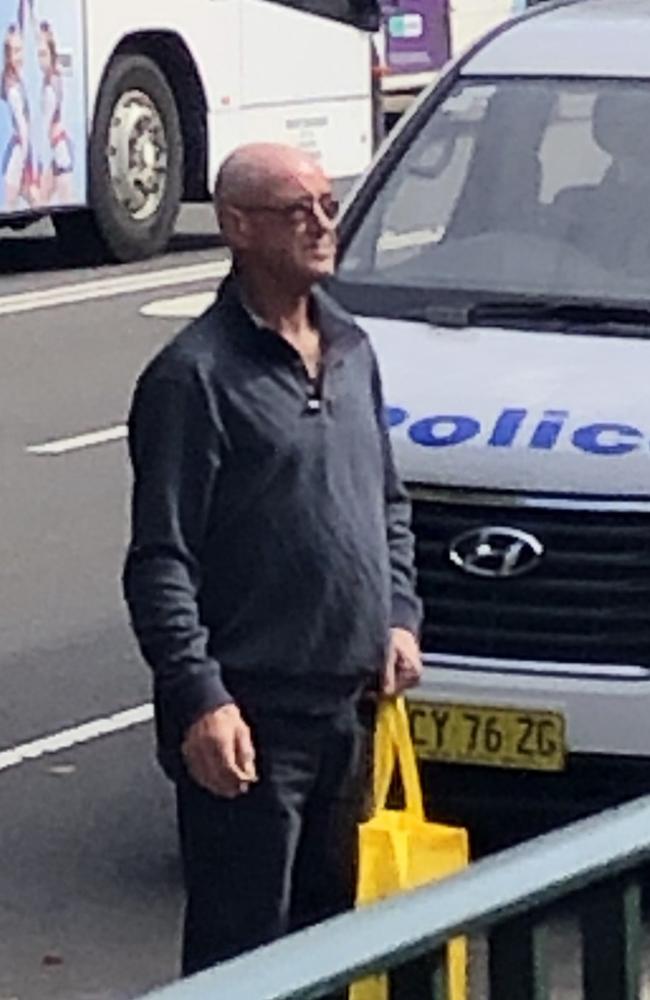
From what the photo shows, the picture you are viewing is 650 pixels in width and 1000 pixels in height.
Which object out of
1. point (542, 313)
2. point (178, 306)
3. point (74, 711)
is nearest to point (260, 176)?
point (542, 313)

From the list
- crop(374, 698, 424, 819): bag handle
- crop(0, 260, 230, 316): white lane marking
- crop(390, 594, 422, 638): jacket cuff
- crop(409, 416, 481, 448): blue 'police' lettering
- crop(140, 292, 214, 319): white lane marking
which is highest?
crop(390, 594, 422, 638): jacket cuff

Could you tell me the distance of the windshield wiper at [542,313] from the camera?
7531 mm

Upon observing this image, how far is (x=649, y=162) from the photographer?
8023 mm

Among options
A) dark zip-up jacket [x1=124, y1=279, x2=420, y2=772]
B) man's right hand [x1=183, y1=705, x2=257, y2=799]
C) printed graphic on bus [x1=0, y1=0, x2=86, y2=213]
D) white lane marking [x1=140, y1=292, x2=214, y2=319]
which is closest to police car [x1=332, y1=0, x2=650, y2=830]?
dark zip-up jacket [x1=124, y1=279, x2=420, y2=772]

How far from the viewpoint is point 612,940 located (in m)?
3.49

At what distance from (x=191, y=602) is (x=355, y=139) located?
50.3 ft

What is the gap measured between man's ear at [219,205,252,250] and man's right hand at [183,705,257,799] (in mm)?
691

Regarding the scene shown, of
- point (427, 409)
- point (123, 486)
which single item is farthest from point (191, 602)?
point (123, 486)

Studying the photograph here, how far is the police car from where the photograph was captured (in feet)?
22.4

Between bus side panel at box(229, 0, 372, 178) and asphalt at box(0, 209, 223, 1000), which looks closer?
asphalt at box(0, 209, 223, 1000)

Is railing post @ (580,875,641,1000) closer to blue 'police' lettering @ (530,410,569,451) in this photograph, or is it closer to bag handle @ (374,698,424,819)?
bag handle @ (374,698,424,819)

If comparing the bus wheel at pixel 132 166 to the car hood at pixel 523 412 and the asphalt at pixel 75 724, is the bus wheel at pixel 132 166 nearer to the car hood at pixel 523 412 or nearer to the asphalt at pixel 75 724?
the asphalt at pixel 75 724

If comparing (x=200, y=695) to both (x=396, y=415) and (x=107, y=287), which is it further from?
(x=107, y=287)

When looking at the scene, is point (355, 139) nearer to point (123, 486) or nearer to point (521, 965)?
point (123, 486)
